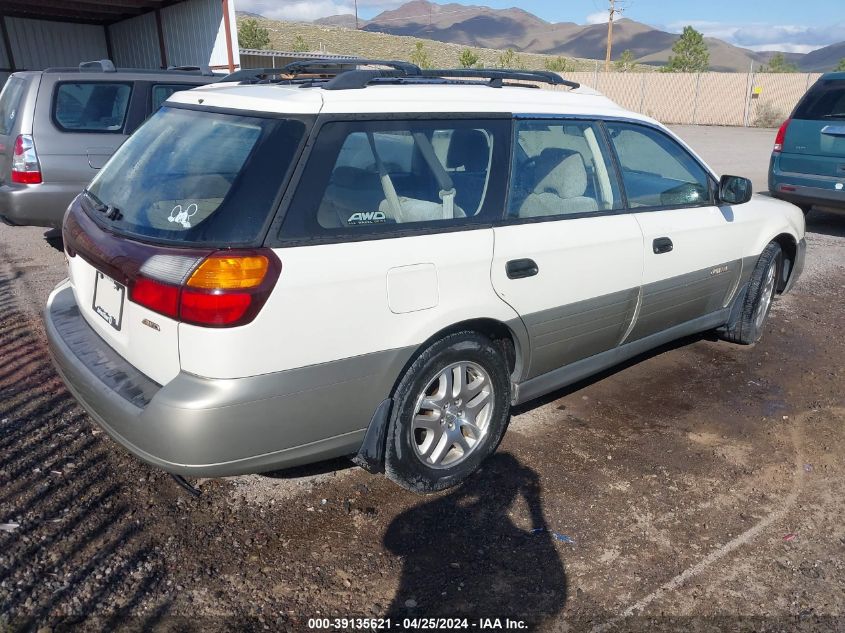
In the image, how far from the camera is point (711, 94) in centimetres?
3597

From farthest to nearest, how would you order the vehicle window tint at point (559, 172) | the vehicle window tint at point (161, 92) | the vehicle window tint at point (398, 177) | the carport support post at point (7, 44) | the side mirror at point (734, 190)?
the carport support post at point (7, 44) → the vehicle window tint at point (161, 92) → the side mirror at point (734, 190) → the vehicle window tint at point (559, 172) → the vehicle window tint at point (398, 177)

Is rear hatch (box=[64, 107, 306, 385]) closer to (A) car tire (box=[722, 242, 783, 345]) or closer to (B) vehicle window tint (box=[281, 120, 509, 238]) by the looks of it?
(B) vehicle window tint (box=[281, 120, 509, 238])

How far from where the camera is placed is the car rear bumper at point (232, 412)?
2477 mm

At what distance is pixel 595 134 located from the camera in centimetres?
374

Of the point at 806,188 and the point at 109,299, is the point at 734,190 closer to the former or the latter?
the point at 109,299

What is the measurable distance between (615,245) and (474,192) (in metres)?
0.94

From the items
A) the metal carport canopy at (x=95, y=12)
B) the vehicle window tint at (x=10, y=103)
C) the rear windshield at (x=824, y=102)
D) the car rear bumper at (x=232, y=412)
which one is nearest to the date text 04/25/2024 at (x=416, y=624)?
the car rear bumper at (x=232, y=412)

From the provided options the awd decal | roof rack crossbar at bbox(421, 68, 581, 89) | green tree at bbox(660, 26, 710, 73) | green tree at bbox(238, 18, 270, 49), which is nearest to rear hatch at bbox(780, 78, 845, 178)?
roof rack crossbar at bbox(421, 68, 581, 89)

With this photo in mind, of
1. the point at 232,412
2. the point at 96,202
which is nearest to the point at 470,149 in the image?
the point at 232,412

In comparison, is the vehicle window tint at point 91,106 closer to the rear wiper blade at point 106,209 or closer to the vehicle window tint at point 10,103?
the vehicle window tint at point 10,103

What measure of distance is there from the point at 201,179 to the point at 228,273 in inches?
20.7

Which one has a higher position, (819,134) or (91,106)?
(91,106)

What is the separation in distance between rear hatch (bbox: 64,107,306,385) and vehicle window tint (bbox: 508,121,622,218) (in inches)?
46.5

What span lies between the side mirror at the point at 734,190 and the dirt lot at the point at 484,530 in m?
1.27
